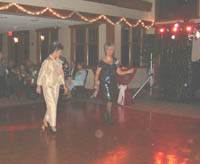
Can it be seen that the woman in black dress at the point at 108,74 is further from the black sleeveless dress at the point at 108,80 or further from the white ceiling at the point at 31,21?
the white ceiling at the point at 31,21

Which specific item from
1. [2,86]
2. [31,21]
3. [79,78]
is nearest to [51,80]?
[79,78]

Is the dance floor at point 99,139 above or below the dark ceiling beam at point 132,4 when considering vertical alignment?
below

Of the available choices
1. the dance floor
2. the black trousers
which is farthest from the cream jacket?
the black trousers

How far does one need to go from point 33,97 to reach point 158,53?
13.2 feet

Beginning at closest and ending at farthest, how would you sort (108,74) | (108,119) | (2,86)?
(108,74) < (108,119) < (2,86)

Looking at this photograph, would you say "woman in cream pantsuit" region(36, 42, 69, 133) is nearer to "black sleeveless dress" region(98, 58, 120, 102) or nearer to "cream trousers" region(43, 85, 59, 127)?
"cream trousers" region(43, 85, 59, 127)

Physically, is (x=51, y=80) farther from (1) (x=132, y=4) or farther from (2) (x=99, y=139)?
(1) (x=132, y=4)

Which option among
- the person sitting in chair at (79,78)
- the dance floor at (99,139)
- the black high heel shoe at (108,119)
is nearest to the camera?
the dance floor at (99,139)

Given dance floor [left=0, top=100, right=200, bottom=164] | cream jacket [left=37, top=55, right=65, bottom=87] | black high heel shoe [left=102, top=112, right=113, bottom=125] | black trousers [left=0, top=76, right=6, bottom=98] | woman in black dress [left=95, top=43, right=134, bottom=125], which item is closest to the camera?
dance floor [left=0, top=100, right=200, bottom=164]

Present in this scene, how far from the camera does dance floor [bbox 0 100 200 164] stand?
382 centimetres

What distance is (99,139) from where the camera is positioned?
471cm

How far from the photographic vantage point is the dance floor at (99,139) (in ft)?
12.5

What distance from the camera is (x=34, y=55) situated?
44.2 ft

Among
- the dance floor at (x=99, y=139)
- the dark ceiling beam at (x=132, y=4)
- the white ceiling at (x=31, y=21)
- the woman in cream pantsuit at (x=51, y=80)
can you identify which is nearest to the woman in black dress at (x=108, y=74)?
the dance floor at (x=99, y=139)
